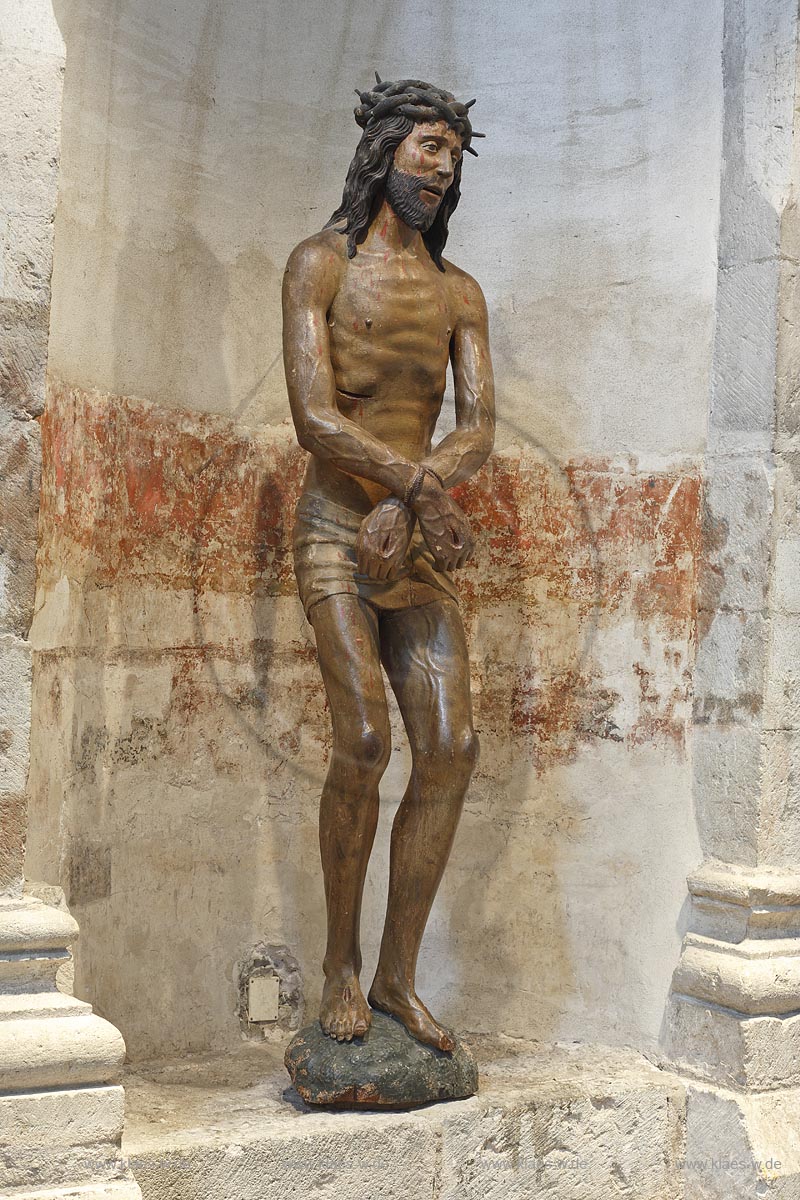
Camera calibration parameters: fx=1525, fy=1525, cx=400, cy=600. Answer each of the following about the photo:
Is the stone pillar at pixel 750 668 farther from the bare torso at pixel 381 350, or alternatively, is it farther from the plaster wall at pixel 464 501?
the bare torso at pixel 381 350

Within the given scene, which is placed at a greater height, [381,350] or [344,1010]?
[381,350]

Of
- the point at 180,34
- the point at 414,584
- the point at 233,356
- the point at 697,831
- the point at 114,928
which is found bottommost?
the point at 114,928

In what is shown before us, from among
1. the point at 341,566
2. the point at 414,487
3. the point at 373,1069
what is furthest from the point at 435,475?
the point at 373,1069

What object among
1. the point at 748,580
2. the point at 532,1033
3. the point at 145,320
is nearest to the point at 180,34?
the point at 145,320

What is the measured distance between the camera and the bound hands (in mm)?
3600

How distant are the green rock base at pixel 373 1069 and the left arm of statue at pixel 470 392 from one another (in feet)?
4.45

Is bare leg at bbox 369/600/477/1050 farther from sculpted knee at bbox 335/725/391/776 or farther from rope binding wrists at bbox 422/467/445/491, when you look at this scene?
rope binding wrists at bbox 422/467/445/491

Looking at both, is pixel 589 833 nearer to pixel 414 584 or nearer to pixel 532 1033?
pixel 532 1033

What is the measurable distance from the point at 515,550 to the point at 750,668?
2.86 feet

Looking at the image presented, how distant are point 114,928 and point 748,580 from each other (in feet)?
6.58

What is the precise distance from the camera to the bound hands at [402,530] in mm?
3600

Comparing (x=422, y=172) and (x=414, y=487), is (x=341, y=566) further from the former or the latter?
(x=422, y=172)

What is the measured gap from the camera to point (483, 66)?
477 cm

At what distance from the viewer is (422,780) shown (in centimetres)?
373
